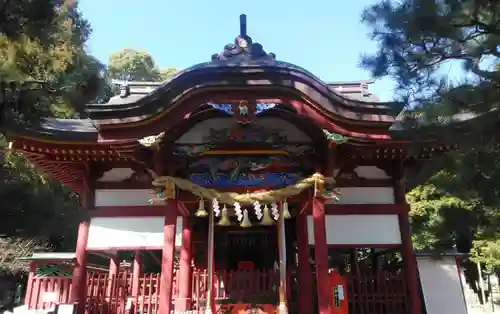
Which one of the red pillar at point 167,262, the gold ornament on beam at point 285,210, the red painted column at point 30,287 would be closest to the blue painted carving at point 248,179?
the gold ornament on beam at point 285,210

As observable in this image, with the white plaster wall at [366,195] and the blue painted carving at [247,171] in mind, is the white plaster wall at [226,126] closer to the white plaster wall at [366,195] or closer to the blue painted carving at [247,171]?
the blue painted carving at [247,171]

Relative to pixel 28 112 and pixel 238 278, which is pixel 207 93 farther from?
pixel 238 278

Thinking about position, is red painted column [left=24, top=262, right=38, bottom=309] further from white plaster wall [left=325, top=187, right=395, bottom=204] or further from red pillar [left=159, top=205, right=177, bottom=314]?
white plaster wall [left=325, top=187, right=395, bottom=204]

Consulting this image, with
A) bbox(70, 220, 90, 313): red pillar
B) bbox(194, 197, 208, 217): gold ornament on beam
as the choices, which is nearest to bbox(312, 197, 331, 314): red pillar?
bbox(194, 197, 208, 217): gold ornament on beam

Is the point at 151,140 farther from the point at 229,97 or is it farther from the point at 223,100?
the point at 229,97

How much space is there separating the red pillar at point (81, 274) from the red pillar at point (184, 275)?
186 cm

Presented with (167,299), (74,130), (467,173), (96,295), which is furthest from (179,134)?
(467,173)

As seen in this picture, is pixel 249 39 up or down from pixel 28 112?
up

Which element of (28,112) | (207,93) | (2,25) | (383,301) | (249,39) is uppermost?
(249,39)

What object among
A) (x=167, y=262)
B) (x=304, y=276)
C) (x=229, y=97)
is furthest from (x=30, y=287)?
(x=304, y=276)

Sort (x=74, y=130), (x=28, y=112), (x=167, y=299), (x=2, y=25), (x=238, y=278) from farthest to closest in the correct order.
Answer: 1. (x=238, y=278)
2. (x=74, y=130)
3. (x=167, y=299)
4. (x=28, y=112)
5. (x=2, y=25)

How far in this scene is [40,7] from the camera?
4.67 metres

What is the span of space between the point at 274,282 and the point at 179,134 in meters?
3.66

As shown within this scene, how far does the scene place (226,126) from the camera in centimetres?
823
